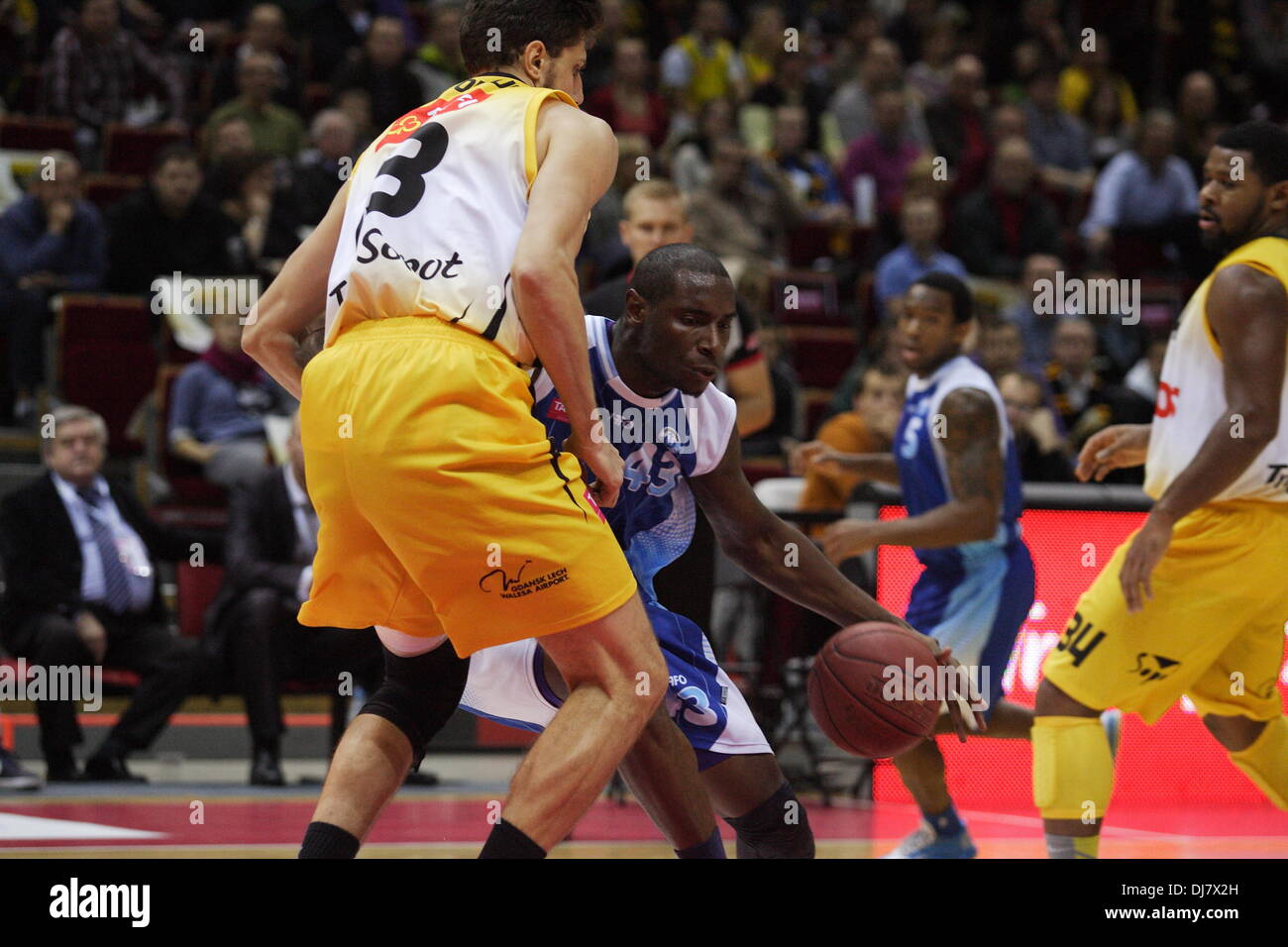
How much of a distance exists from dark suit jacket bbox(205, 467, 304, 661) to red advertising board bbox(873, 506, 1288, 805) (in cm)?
270

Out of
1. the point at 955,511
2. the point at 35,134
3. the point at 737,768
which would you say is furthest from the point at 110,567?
the point at 737,768

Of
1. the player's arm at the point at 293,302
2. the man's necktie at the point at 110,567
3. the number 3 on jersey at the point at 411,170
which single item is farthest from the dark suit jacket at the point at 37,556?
the number 3 on jersey at the point at 411,170

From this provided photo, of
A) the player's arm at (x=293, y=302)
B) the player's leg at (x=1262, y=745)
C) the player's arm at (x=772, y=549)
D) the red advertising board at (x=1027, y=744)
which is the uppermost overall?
the player's arm at (x=293, y=302)

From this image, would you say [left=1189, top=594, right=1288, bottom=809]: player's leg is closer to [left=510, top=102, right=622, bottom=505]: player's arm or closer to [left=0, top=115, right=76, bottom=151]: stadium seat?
[left=510, top=102, right=622, bottom=505]: player's arm

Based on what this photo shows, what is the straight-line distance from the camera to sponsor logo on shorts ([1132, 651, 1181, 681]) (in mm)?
4383

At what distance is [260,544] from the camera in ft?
25.1

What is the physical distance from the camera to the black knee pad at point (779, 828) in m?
3.59

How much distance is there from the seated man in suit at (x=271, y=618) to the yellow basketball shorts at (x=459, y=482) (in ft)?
12.8

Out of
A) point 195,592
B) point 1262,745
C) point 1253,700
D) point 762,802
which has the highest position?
point 762,802

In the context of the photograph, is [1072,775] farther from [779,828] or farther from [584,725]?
[584,725]

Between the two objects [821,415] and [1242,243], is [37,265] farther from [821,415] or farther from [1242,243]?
[1242,243]

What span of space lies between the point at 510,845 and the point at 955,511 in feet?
8.57

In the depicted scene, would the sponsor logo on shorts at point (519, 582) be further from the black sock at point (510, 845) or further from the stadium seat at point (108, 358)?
the stadium seat at point (108, 358)
